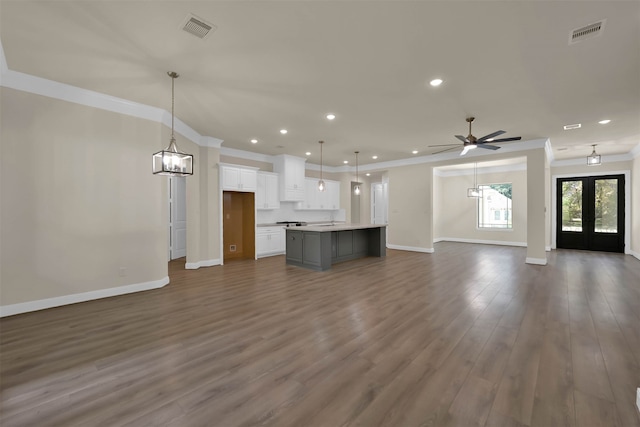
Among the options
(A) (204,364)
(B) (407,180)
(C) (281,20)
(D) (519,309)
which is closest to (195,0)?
(C) (281,20)

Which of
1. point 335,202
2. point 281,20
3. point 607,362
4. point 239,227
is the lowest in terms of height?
point 607,362

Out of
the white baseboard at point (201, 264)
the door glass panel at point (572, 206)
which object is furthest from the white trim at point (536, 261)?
the white baseboard at point (201, 264)

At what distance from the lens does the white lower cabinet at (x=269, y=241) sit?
24.6 feet

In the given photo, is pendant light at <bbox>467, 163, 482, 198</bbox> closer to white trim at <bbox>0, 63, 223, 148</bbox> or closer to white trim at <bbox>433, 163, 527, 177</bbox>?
white trim at <bbox>433, 163, 527, 177</bbox>

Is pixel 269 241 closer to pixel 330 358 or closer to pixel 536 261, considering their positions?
pixel 330 358

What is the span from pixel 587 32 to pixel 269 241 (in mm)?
6901

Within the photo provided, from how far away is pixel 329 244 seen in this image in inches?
235

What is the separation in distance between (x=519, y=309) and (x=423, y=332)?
5.29 feet

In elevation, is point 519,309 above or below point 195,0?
below

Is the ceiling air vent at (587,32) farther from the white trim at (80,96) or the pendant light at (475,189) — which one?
the pendant light at (475,189)

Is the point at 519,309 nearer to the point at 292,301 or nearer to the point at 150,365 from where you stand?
the point at 292,301

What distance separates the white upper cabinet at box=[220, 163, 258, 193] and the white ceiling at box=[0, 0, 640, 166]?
1689 millimetres

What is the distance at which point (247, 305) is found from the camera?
3.72 m

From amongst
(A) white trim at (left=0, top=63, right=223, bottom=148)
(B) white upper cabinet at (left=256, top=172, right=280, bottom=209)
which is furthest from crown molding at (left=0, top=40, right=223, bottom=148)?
(B) white upper cabinet at (left=256, top=172, right=280, bottom=209)
